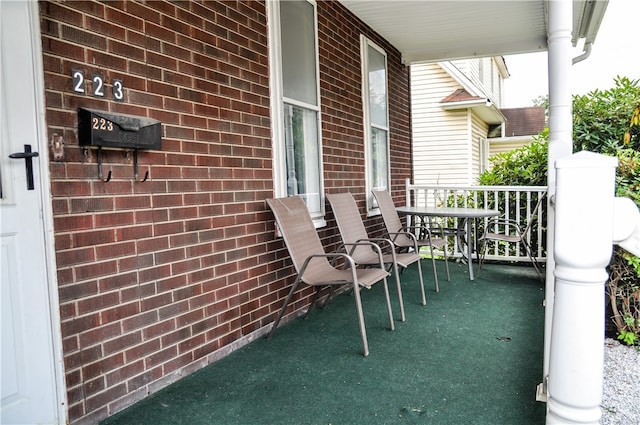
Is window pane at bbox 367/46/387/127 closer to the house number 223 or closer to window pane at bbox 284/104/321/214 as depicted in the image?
window pane at bbox 284/104/321/214

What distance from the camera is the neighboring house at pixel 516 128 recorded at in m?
13.6

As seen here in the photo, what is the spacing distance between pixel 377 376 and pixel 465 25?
4.44 m

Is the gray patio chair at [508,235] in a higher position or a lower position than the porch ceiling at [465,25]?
lower

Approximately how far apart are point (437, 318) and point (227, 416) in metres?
1.99

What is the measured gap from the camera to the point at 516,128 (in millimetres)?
15094

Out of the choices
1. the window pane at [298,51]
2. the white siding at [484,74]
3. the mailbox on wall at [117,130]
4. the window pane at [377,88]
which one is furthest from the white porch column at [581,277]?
the white siding at [484,74]

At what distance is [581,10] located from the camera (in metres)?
4.64

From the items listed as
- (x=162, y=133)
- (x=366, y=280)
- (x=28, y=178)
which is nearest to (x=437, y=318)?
(x=366, y=280)

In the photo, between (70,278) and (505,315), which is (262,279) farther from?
(505,315)

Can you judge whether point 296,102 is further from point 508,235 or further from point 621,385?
point 508,235

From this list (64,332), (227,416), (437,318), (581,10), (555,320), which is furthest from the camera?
(581,10)

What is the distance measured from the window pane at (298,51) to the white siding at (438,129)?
6.88 m

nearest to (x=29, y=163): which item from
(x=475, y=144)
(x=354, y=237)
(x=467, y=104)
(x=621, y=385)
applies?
(x=354, y=237)

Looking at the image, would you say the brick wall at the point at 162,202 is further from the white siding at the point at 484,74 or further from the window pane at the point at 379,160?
the white siding at the point at 484,74
